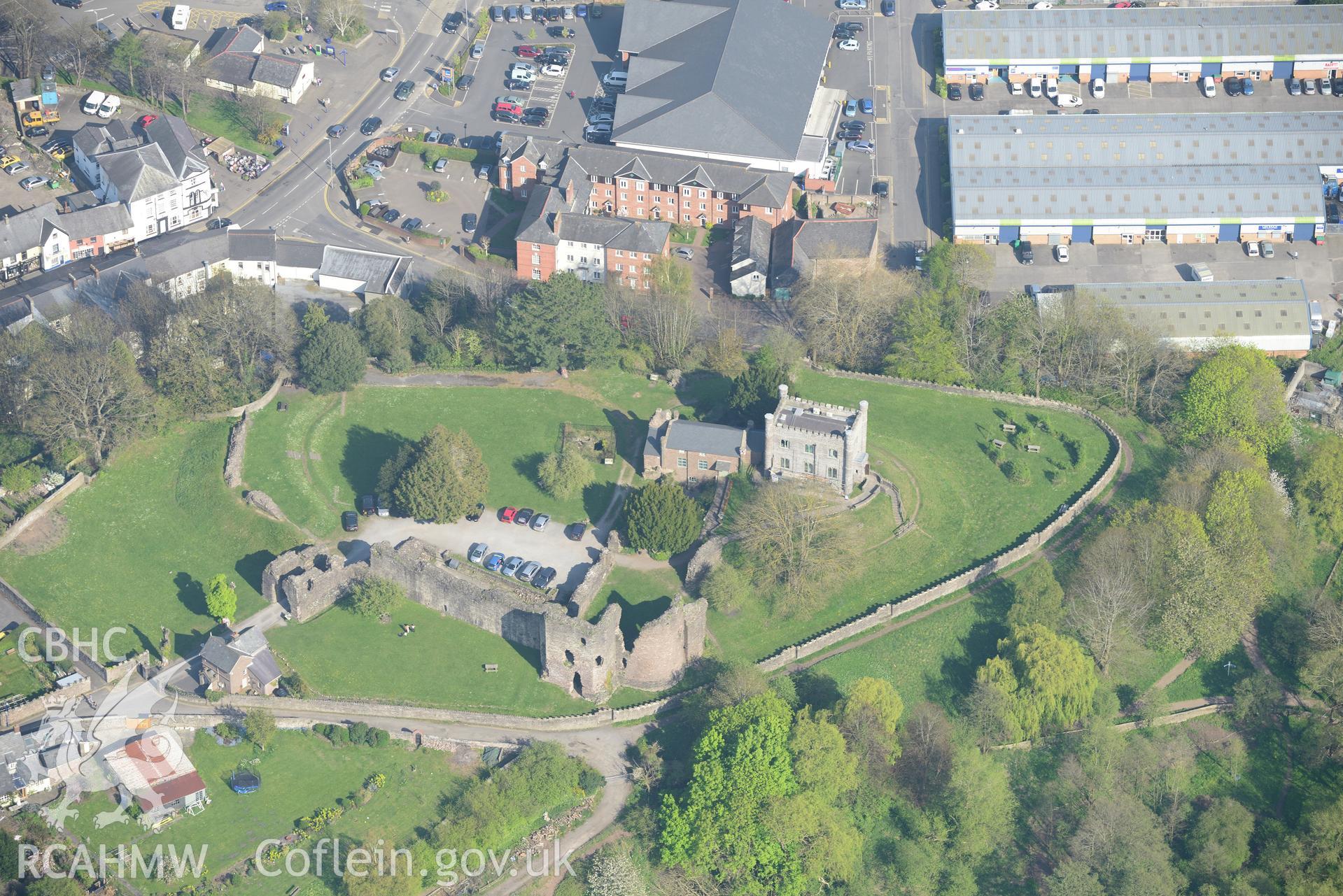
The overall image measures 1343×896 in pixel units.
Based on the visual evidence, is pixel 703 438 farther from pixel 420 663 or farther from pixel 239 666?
pixel 239 666

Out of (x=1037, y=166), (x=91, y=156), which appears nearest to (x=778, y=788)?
(x=1037, y=166)

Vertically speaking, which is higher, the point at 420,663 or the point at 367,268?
the point at 367,268

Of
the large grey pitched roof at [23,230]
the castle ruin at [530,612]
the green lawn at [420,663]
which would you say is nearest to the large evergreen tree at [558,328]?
the castle ruin at [530,612]

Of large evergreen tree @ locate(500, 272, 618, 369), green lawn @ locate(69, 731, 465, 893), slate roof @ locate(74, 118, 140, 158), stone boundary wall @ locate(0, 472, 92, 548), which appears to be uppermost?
slate roof @ locate(74, 118, 140, 158)

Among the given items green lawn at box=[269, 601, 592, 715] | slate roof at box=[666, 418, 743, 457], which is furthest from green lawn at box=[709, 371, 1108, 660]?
green lawn at box=[269, 601, 592, 715]

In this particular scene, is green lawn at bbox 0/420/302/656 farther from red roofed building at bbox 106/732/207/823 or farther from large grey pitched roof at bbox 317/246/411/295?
large grey pitched roof at bbox 317/246/411/295

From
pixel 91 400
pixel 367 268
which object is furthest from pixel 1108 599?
pixel 91 400

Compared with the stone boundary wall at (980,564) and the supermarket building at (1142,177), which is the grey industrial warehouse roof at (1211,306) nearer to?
the supermarket building at (1142,177)
